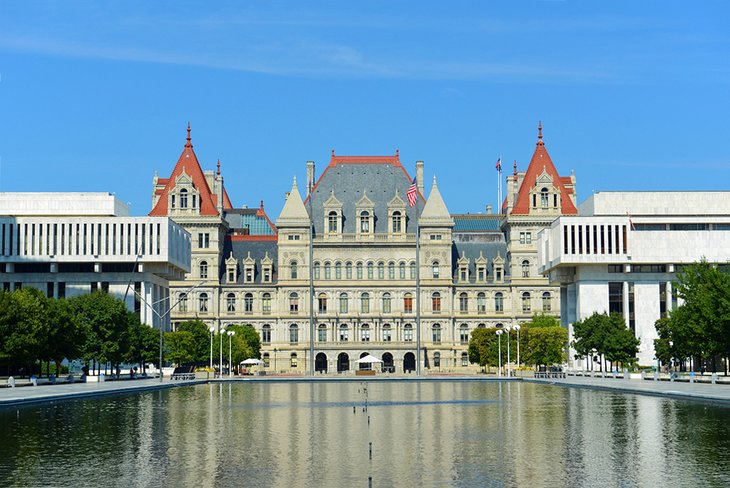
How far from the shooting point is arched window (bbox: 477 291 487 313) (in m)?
158

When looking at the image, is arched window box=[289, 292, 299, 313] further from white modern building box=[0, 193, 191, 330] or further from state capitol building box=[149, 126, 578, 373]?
white modern building box=[0, 193, 191, 330]

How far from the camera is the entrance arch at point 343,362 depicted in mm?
155375

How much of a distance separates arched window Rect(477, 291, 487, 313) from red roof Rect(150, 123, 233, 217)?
4027 centimetres

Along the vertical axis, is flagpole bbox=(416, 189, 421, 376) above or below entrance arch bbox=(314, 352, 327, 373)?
above

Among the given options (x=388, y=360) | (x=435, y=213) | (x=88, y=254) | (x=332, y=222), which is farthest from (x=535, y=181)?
(x=88, y=254)

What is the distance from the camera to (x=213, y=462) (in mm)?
30047

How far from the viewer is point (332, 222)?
15788 cm

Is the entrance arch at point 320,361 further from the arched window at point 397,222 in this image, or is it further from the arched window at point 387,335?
the arched window at point 397,222

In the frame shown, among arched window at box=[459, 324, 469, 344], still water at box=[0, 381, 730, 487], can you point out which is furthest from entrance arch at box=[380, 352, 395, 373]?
still water at box=[0, 381, 730, 487]

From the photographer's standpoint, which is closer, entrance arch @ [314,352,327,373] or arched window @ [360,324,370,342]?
entrance arch @ [314,352,327,373]

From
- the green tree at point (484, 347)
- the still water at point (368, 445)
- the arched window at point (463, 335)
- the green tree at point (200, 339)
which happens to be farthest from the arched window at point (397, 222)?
the still water at point (368, 445)

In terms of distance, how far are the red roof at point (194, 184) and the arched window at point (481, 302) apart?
4027 centimetres

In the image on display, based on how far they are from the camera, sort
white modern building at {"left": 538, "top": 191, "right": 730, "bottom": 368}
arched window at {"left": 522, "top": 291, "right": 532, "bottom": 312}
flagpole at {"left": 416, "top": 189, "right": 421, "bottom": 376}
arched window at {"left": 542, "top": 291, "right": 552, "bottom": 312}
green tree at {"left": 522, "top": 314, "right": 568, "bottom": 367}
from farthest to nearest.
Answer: arched window at {"left": 522, "top": 291, "right": 532, "bottom": 312} → arched window at {"left": 542, "top": 291, "right": 552, "bottom": 312} → flagpole at {"left": 416, "top": 189, "right": 421, "bottom": 376} → white modern building at {"left": 538, "top": 191, "right": 730, "bottom": 368} → green tree at {"left": 522, "top": 314, "right": 568, "bottom": 367}

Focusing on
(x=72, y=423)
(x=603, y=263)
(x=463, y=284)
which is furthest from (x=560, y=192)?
(x=72, y=423)
